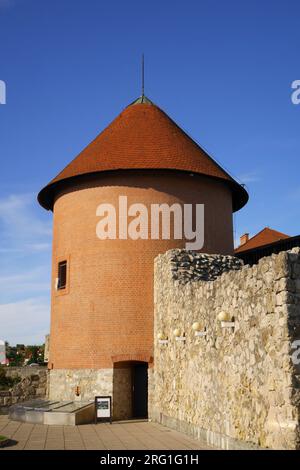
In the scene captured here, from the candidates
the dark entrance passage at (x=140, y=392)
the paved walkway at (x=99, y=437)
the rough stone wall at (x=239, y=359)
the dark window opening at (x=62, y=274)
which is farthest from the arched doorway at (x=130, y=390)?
the dark window opening at (x=62, y=274)

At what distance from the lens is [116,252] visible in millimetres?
18531

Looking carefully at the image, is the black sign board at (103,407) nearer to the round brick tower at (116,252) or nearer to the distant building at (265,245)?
the round brick tower at (116,252)

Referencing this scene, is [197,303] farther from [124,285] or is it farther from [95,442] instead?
[124,285]

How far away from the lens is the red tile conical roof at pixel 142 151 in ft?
62.8

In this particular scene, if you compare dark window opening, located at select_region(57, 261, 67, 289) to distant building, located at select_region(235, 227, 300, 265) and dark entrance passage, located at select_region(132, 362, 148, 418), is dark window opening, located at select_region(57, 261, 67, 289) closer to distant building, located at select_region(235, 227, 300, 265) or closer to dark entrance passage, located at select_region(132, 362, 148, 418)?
dark entrance passage, located at select_region(132, 362, 148, 418)

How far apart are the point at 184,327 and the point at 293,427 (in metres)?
6.60

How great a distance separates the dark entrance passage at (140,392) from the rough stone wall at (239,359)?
2.45 metres

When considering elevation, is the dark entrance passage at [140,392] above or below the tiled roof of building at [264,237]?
below

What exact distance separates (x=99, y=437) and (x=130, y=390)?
465 cm

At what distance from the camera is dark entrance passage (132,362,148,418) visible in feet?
60.4

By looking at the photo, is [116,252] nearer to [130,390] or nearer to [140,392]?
[130,390]

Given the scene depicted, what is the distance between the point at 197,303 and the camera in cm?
1338

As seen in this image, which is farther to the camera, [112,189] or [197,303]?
[112,189]
